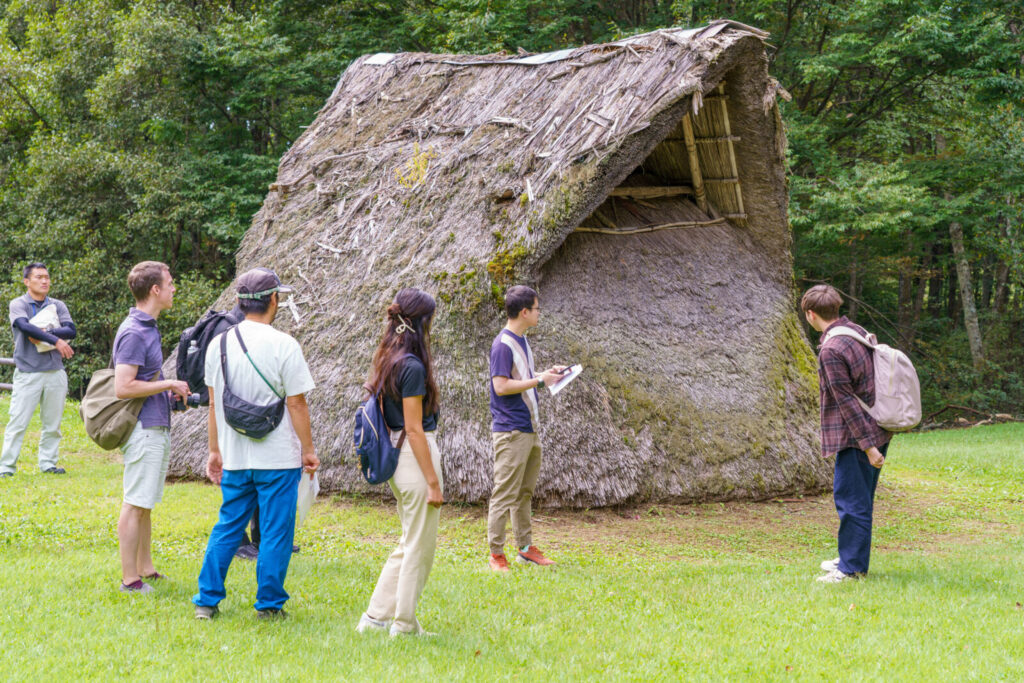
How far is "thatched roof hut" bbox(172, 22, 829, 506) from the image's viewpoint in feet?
24.6

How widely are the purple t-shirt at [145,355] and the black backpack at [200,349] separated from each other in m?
0.23

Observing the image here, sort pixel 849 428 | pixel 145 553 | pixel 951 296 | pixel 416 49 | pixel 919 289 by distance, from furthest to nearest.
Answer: pixel 951 296
pixel 919 289
pixel 416 49
pixel 849 428
pixel 145 553

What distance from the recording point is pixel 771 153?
9734 mm

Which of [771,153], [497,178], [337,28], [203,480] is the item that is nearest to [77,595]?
[203,480]

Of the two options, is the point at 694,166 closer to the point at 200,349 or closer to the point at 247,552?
the point at 200,349

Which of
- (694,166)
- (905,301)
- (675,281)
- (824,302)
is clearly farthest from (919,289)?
(824,302)

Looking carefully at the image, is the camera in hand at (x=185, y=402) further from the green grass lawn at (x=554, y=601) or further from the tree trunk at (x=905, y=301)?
the tree trunk at (x=905, y=301)

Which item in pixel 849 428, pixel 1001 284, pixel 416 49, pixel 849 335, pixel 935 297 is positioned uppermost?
pixel 416 49

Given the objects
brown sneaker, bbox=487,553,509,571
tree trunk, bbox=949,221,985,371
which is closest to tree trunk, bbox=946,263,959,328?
tree trunk, bbox=949,221,985,371

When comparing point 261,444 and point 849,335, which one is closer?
point 261,444

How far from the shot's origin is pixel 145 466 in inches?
182

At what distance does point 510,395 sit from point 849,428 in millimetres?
2105

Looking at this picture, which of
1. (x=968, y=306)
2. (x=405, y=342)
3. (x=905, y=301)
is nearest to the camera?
(x=405, y=342)

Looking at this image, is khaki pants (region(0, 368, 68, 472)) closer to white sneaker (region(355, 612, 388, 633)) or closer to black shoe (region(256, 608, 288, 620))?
black shoe (region(256, 608, 288, 620))
